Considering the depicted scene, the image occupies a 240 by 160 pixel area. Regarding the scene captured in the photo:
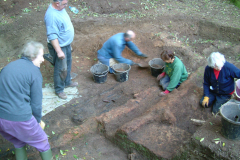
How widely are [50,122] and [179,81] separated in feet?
10.4

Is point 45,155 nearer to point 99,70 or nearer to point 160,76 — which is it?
point 99,70

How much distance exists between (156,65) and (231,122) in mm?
3544

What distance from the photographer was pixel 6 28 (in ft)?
22.0

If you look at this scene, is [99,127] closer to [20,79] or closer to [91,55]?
[20,79]

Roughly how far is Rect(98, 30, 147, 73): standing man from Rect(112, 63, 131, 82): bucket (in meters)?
0.22

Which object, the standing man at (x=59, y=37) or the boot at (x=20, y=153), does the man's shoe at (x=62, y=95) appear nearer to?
the standing man at (x=59, y=37)

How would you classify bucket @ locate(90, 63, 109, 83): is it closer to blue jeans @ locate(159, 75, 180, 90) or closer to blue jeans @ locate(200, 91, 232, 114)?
blue jeans @ locate(159, 75, 180, 90)

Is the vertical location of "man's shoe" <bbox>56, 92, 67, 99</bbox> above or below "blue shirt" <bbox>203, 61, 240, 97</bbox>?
below

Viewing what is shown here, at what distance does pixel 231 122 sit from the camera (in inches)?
94.0

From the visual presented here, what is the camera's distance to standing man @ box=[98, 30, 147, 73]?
5211mm

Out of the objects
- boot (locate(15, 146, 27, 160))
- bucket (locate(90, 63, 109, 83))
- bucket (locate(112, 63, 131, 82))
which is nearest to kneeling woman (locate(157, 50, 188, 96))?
bucket (locate(112, 63, 131, 82))

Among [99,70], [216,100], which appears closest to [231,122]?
[216,100]

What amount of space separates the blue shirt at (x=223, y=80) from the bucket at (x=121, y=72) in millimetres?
2058

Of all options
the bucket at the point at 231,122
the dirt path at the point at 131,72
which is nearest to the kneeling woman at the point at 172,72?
the dirt path at the point at 131,72
